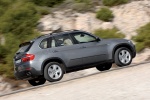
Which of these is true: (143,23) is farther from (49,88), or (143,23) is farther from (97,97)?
(97,97)

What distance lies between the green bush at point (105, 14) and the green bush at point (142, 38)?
2274 millimetres

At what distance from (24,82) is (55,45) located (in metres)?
5.04

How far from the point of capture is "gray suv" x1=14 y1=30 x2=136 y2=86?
1243 cm

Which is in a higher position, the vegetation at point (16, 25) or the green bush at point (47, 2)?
the green bush at point (47, 2)

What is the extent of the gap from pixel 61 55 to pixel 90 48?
1193 millimetres

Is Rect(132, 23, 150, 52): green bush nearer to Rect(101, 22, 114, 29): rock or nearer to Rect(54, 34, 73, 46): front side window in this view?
Rect(101, 22, 114, 29): rock

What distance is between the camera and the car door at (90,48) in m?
13.2

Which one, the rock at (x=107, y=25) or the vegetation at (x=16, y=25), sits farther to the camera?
the rock at (x=107, y=25)

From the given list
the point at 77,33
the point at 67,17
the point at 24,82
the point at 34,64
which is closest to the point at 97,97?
the point at 34,64

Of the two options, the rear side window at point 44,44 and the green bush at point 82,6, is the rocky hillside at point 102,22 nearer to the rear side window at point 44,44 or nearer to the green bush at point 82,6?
the green bush at point 82,6

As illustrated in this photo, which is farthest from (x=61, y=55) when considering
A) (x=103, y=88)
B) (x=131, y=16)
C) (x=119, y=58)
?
(x=131, y=16)

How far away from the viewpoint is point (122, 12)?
2398 centimetres

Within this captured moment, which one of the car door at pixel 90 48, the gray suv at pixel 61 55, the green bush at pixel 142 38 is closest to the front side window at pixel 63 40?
the gray suv at pixel 61 55

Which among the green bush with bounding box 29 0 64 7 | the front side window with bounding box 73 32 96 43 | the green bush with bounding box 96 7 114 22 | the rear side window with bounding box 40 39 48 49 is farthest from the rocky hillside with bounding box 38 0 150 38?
the rear side window with bounding box 40 39 48 49
